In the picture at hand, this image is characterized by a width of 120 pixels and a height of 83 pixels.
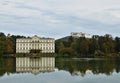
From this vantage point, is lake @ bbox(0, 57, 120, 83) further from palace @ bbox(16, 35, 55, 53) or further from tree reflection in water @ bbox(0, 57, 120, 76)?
palace @ bbox(16, 35, 55, 53)

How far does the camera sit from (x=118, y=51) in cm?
9444

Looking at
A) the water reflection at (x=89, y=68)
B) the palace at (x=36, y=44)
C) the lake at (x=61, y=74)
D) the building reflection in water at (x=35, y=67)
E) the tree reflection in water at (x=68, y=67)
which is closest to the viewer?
the lake at (x=61, y=74)

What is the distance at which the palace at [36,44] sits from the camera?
367ft

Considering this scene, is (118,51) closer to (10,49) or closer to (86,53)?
(86,53)

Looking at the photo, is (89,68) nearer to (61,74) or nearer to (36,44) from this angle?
(61,74)

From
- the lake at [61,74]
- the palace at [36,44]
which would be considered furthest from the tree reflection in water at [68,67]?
the palace at [36,44]

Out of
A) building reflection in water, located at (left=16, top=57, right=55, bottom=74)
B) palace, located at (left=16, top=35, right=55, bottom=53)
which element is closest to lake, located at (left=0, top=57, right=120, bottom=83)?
building reflection in water, located at (left=16, top=57, right=55, bottom=74)

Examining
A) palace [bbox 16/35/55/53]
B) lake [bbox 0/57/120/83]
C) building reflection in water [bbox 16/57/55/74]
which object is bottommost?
building reflection in water [bbox 16/57/55/74]

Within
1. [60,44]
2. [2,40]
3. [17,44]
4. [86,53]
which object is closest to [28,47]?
[17,44]

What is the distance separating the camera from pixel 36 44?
113500mm

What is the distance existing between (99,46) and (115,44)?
21.1 feet

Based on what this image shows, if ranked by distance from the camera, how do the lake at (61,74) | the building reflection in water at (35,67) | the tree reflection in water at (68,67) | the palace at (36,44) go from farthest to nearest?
the palace at (36,44) < the building reflection in water at (35,67) < the tree reflection in water at (68,67) < the lake at (61,74)

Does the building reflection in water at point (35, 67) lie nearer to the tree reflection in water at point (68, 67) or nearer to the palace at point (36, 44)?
the tree reflection in water at point (68, 67)

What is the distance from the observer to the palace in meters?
112
